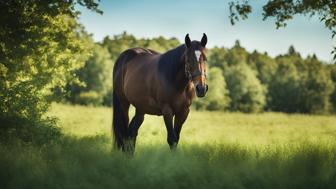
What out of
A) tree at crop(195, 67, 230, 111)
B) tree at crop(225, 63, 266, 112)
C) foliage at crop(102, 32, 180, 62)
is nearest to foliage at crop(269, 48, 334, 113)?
tree at crop(225, 63, 266, 112)

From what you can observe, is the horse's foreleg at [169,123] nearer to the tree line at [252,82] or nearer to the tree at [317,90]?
the tree line at [252,82]

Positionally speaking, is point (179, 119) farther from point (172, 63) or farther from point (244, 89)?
point (244, 89)

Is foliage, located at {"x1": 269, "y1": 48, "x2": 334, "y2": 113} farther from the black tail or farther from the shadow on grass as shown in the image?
the shadow on grass

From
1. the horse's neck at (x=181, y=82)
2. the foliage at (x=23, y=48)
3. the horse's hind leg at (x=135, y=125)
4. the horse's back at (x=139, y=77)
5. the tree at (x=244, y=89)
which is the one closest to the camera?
the horse's neck at (x=181, y=82)

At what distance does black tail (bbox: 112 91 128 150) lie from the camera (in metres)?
11.7

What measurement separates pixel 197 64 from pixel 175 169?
7.03ft

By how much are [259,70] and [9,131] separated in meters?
84.6

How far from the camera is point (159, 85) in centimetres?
1000

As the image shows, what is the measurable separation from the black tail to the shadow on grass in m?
2.34

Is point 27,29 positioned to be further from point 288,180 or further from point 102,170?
point 288,180

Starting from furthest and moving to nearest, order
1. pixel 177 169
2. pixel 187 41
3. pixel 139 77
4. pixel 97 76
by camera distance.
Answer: pixel 97 76 → pixel 139 77 → pixel 187 41 → pixel 177 169

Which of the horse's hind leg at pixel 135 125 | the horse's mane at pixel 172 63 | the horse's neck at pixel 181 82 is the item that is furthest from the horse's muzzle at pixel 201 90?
the horse's hind leg at pixel 135 125

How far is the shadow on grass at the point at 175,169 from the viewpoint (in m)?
7.18

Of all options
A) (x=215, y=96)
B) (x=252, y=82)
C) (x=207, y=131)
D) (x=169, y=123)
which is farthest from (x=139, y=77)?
(x=252, y=82)
